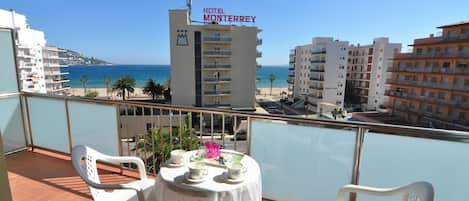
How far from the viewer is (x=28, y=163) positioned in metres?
3.11

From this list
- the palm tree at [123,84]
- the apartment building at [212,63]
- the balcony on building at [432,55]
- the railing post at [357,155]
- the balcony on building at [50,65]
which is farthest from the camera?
the balcony on building at [50,65]

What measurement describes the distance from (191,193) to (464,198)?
1.92 meters

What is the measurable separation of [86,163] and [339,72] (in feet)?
114

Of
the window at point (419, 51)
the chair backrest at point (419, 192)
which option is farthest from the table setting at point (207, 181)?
the window at point (419, 51)

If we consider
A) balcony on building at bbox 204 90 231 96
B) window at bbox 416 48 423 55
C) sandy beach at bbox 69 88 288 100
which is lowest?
sandy beach at bbox 69 88 288 100

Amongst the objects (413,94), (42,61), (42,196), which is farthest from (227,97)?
(42,61)

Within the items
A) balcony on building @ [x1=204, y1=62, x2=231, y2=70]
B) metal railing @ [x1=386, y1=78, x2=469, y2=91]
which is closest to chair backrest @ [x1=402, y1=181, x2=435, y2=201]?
→ balcony on building @ [x1=204, y1=62, x2=231, y2=70]

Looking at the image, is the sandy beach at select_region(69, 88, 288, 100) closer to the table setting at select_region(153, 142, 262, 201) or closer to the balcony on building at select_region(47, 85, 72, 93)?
the balcony on building at select_region(47, 85, 72, 93)

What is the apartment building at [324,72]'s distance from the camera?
3180 centimetres

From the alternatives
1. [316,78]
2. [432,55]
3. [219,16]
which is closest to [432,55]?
[432,55]

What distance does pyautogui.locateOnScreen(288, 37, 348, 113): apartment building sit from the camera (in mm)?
31797

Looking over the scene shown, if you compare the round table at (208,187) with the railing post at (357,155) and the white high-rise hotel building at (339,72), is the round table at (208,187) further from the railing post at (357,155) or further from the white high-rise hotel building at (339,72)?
the white high-rise hotel building at (339,72)

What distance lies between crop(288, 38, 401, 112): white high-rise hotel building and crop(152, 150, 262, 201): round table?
33067 mm

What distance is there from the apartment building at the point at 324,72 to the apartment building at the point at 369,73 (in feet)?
18.8
